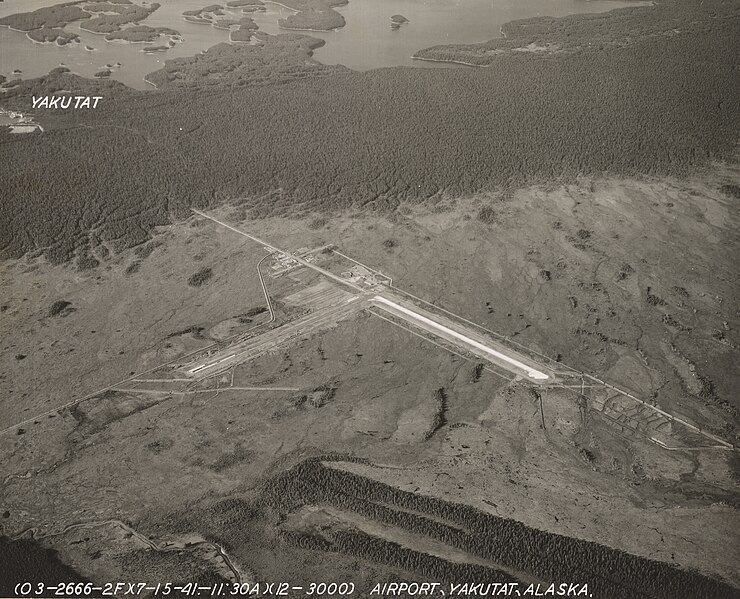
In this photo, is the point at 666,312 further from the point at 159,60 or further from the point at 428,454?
the point at 159,60

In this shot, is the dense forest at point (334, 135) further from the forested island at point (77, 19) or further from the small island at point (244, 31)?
the forested island at point (77, 19)

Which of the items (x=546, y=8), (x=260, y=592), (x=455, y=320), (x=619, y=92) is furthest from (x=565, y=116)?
(x=260, y=592)

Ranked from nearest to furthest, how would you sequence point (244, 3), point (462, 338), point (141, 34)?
point (462, 338)
point (141, 34)
point (244, 3)

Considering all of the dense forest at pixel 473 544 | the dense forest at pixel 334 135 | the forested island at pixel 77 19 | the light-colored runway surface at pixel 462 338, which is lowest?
the dense forest at pixel 473 544

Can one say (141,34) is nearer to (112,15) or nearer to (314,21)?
(112,15)

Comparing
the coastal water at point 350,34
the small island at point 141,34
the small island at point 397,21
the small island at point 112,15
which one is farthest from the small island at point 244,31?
the small island at point 397,21

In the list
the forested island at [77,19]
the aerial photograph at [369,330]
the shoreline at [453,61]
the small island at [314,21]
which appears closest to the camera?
the aerial photograph at [369,330]

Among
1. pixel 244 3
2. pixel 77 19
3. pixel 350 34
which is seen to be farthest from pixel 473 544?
pixel 244 3
